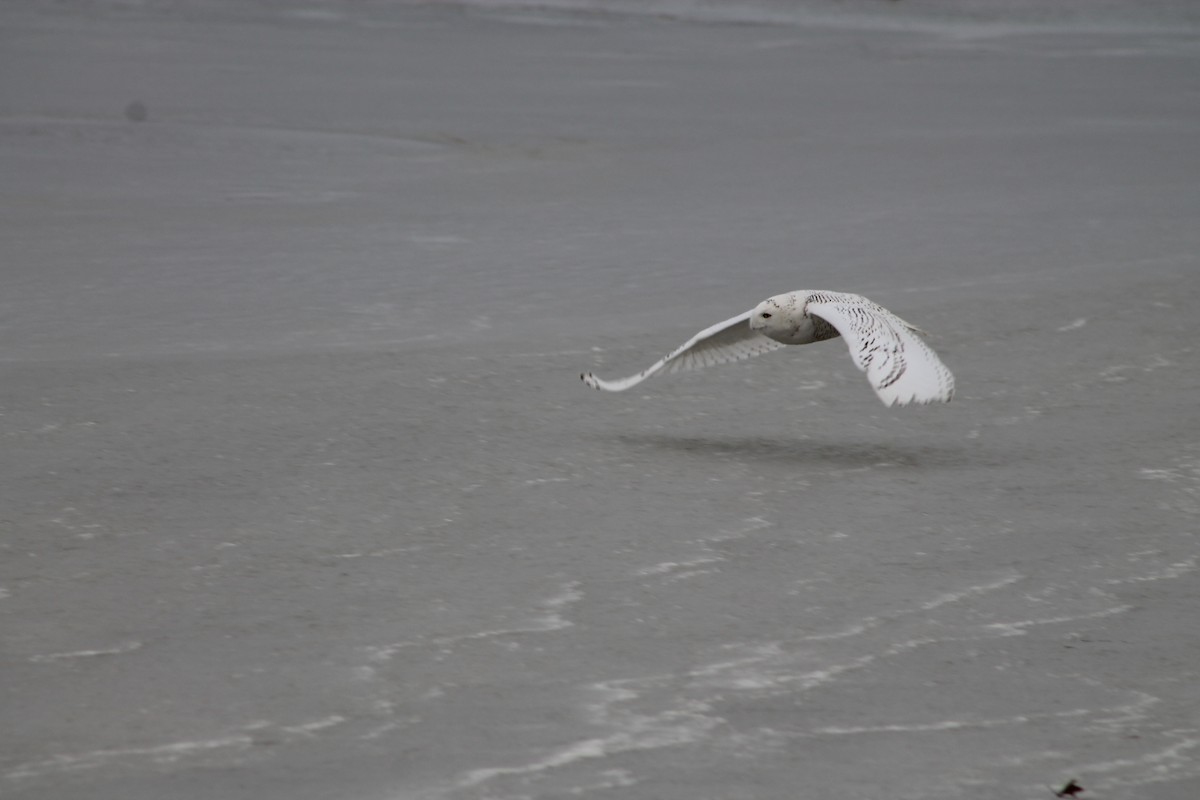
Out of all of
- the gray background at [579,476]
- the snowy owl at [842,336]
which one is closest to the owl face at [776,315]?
the snowy owl at [842,336]

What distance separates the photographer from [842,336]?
5.42 meters

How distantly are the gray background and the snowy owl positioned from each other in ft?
0.91

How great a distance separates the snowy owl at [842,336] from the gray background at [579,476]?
0.28 m

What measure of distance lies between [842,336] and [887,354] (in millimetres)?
220

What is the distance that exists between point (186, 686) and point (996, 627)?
5.92 ft

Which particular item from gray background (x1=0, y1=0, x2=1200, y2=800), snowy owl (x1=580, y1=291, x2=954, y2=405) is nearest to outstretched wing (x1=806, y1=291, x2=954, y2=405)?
snowy owl (x1=580, y1=291, x2=954, y2=405)

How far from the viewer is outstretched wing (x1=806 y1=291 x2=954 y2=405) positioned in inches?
201

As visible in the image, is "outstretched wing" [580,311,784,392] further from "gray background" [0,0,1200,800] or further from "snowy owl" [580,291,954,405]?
"gray background" [0,0,1200,800]

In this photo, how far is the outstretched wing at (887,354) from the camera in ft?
16.8

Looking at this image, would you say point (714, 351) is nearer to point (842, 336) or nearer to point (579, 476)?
point (842, 336)

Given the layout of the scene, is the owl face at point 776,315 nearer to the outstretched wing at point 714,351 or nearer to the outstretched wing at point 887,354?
the outstretched wing at point 887,354

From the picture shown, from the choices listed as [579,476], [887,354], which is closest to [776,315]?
[887,354]

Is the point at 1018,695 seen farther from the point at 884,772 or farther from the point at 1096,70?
the point at 1096,70

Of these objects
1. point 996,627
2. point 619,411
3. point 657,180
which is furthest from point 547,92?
point 996,627
